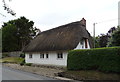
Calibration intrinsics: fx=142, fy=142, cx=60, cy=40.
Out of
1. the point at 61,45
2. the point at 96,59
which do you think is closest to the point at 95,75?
the point at 96,59

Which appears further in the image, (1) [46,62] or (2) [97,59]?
(1) [46,62]

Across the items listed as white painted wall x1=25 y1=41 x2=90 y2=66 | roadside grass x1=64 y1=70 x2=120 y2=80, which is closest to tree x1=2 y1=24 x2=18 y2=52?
white painted wall x1=25 y1=41 x2=90 y2=66

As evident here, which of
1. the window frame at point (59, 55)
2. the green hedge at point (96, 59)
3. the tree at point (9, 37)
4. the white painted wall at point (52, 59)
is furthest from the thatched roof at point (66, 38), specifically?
the tree at point (9, 37)

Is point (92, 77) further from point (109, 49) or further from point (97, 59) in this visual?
point (109, 49)

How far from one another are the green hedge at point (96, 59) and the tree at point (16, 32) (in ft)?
109

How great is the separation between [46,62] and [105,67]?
12.3m

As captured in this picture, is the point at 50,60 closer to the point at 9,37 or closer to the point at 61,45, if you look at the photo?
the point at 61,45

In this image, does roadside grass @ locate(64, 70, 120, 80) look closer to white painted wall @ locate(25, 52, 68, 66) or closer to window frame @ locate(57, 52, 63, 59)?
white painted wall @ locate(25, 52, 68, 66)

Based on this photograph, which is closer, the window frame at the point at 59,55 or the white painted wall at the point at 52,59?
the white painted wall at the point at 52,59

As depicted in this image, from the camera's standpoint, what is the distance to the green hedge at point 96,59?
1039 cm

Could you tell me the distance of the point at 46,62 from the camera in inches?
857

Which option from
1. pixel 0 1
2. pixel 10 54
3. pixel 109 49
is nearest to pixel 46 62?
pixel 109 49

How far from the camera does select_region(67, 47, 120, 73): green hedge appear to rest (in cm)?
1039

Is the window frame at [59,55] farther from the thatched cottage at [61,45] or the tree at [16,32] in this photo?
the tree at [16,32]
